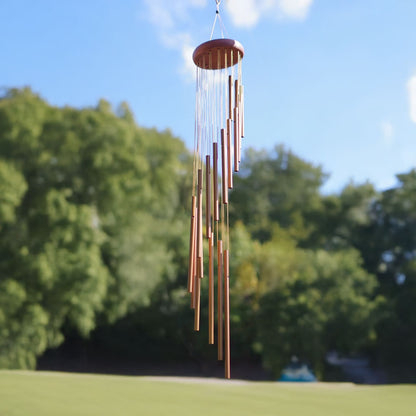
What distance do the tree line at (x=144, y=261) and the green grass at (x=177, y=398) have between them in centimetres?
525

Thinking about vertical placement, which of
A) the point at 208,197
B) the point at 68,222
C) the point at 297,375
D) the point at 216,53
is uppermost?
the point at 68,222

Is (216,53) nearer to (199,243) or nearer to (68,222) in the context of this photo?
(199,243)

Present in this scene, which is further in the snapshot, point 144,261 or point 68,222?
point 144,261

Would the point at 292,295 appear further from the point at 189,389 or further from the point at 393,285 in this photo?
the point at 189,389

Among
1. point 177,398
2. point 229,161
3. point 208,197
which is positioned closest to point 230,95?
point 229,161

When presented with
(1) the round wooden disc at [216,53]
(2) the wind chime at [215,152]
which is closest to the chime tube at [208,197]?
(2) the wind chime at [215,152]

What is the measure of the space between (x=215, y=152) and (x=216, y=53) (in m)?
0.81

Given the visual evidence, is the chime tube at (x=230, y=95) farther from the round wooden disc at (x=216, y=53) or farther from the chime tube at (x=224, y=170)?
the chime tube at (x=224, y=170)

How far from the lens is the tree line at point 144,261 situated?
14.1m

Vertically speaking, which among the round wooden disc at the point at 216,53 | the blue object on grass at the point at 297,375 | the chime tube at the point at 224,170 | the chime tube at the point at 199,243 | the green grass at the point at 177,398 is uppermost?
the round wooden disc at the point at 216,53

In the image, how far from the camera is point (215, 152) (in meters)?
4.21

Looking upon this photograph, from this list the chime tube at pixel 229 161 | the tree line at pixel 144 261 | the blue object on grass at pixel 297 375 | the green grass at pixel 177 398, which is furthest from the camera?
the tree line at pixel 144 261

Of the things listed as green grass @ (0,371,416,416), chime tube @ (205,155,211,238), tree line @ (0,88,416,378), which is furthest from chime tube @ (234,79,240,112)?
tree line @ (0,88,416,378)

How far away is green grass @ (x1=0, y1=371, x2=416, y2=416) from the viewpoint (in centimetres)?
641
